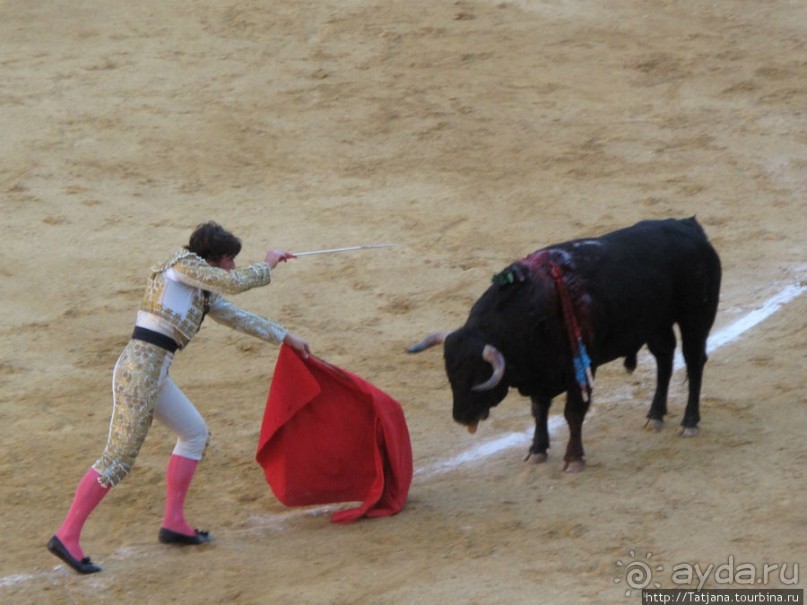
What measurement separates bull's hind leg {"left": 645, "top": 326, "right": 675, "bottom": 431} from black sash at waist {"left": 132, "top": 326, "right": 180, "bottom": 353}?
8.87 feet

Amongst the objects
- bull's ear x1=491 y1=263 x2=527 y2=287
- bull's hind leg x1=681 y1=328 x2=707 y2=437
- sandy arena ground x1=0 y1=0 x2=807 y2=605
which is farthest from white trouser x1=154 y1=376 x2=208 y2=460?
bull's hind leg x1=681 y1=328 x2=707 y2=437

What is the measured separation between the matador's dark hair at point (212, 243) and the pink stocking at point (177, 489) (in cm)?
97

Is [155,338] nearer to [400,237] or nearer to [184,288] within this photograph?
[184,288]

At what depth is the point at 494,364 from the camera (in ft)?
21.1

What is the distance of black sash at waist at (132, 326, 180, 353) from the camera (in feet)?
19.8

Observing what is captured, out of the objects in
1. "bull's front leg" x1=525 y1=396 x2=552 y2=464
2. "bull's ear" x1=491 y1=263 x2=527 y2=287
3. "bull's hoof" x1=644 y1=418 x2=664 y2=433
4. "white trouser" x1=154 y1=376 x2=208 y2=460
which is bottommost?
"bull's hoof" x1=644 y1=418 x2=664 y2=433

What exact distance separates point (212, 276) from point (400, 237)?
4.49 meters

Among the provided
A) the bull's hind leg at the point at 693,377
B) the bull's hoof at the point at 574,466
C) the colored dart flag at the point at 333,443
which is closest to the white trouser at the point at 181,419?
the colored dart flag at the point at 333,443

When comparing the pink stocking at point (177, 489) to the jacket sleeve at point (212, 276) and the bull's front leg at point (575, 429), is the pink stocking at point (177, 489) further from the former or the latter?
the bull's front leg at point (575, 429)

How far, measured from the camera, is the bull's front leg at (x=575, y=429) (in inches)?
267

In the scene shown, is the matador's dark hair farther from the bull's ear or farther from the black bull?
the bull's ear

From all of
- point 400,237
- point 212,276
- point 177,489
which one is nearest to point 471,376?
point 212,276

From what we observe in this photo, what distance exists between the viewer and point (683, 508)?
632 centimetres

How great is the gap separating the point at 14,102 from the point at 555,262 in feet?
23.4
